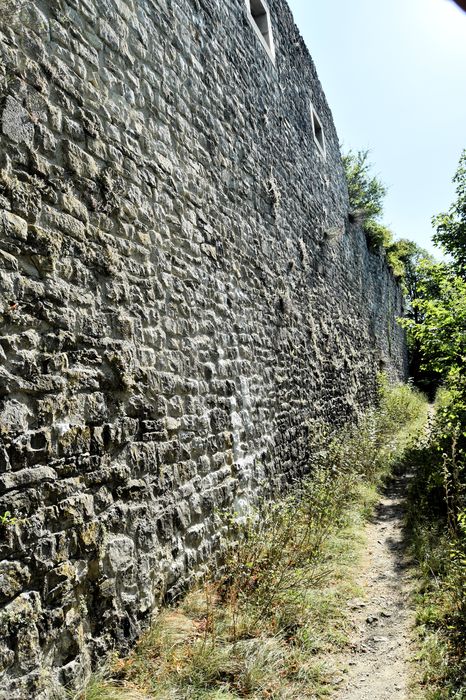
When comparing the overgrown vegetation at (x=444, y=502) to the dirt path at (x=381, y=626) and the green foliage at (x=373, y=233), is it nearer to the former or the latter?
the dirt path at (x=381, y=626)

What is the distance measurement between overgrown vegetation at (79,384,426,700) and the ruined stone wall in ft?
0.65

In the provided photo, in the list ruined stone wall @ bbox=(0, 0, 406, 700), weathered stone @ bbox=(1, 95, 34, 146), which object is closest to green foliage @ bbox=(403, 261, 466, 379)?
ruined stone wall @ bbox=(0, 0, 406, 700)

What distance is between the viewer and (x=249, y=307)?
17.8 feet

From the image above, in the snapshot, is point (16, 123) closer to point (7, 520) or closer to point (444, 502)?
point (7, 520)

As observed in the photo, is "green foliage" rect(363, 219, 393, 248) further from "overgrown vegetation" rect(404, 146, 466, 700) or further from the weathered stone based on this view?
the weathered stone

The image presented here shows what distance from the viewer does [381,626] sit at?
3619 millimetres

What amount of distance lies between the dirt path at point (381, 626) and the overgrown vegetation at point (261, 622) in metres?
0.12

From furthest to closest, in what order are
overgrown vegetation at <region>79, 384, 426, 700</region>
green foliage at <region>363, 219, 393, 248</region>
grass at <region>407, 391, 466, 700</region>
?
green foliage at <region>363, 219, 393, 248</region> < grass at <region>407, 391, 466, 700</region> < overgrown vegetation at <region>79, 384, 426, 700</region>

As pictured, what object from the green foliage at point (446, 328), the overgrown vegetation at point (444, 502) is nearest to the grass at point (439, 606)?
the overgrown vegetation at point (444, 502)

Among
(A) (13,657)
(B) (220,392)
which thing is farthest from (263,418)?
(A) (13,657)

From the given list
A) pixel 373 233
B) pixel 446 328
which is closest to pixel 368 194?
pixel 373 233

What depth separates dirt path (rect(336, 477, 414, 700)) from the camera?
2938 millimetres

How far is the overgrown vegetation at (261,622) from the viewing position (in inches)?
107

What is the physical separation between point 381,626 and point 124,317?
277 centimetres
